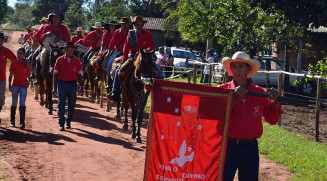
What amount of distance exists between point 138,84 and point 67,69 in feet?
5.78

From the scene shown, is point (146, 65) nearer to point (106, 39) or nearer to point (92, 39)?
point (106, 39)

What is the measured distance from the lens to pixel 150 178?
21.0 feet

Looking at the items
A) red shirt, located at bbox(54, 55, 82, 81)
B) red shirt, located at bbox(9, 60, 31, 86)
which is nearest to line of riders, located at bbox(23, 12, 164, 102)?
red shirt, located at bbox(54, 55, 82, 81)

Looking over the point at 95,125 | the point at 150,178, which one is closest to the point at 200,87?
the point at 150,178

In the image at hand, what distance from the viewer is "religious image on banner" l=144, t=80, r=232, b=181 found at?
629 centimetres

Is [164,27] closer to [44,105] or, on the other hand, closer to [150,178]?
[44,105]

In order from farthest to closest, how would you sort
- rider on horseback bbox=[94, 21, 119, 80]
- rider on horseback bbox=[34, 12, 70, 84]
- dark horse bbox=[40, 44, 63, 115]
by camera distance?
rider on horseback bbox=[94, 21, 119, 80], rider on horseback bbox=[34, 12, 70, 84], dark horse bbox=[40, 44, 63, 115]

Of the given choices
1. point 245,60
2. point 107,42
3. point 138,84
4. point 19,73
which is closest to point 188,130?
point 245,60

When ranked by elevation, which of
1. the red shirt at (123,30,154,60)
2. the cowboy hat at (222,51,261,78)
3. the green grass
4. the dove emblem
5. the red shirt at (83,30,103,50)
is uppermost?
the red shirt at (83,30,103,50)

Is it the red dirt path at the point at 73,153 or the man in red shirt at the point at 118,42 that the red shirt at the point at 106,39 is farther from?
the red dirt path at the point at 73,153

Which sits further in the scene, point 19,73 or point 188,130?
point 19,73

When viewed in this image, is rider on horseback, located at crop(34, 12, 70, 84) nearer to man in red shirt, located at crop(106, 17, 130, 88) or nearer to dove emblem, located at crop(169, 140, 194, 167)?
man in red shirt, located at crop(106, 17, 130, 88)

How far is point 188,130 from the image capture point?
6316mm

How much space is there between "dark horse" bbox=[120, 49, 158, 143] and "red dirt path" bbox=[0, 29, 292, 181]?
594 millimetres
